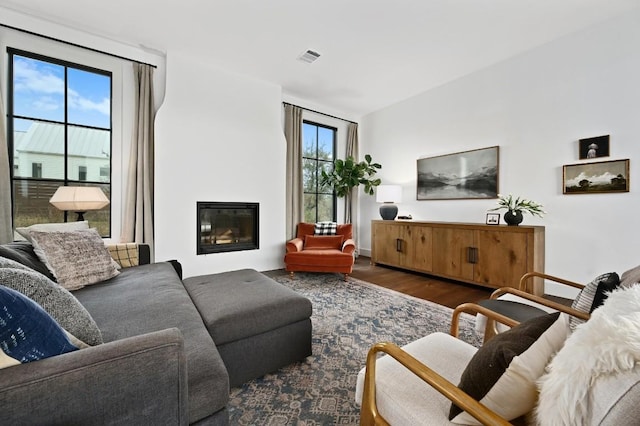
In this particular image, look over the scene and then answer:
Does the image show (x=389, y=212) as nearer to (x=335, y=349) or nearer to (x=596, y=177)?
(x=596, y=177)

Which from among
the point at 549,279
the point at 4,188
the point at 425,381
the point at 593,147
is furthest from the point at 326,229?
the point at 4,188

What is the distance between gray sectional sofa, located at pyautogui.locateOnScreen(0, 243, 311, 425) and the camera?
638 mm

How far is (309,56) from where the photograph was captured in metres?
3.36

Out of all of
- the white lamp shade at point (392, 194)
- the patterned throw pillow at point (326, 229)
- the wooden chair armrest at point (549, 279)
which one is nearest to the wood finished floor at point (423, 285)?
the patterned throw pillow at point (326, 229)

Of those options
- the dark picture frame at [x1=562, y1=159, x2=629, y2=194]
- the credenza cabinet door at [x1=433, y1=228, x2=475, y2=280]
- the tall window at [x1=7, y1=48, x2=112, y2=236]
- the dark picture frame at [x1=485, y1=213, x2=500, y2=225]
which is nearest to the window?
the tall window at [x1=7, y1=48, x2=112, y2=236]

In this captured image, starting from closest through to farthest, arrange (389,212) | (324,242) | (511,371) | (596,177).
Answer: (511,371) → (596,177) → (324,242) → (389,212)

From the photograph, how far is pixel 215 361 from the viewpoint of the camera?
3.26ft

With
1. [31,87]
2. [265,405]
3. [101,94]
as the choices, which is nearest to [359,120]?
[101,94]

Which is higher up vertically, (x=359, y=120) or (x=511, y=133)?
(x=359, y=120)

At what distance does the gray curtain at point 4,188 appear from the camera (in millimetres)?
2518

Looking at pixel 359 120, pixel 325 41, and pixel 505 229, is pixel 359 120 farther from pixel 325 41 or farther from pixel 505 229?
pixel 505 229

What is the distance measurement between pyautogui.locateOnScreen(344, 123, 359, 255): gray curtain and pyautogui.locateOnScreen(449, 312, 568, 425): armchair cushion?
4578 mm

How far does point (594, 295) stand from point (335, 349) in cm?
150

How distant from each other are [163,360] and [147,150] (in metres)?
3.25
